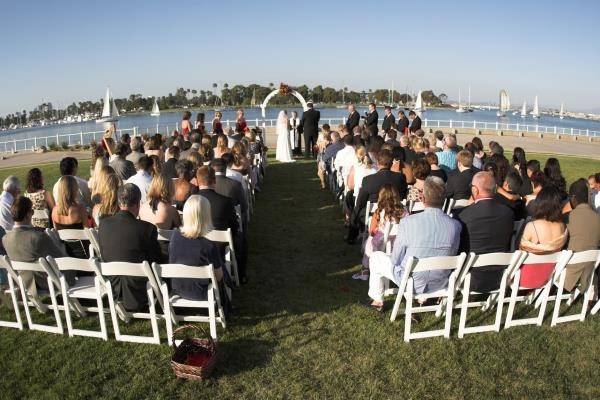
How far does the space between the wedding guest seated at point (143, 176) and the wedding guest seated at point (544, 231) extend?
522 cm

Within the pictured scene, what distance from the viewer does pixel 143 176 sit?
676cm

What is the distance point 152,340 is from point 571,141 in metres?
31.3

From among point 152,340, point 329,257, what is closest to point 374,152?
point 329,257

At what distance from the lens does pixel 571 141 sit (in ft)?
93.5

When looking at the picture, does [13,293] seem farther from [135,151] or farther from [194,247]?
[135,151]

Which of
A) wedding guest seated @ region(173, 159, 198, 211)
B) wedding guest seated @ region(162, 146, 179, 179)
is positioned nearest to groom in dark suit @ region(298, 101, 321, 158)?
wedding guest seated @ region(162, 146, 179, 179)

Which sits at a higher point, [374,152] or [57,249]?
[374,152]

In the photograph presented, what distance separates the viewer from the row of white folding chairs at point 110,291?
3965 mm

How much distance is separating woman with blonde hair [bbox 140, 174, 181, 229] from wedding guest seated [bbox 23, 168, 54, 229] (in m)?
1.46

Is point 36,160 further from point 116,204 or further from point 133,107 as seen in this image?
point 133,107

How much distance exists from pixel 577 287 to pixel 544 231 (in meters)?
0.83

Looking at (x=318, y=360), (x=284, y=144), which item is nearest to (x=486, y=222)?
(x=318, y=360)

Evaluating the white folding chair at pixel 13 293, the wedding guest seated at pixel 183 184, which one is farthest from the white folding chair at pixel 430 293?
the white folding chair at pixel 13 293

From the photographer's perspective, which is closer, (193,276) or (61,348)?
(193,276)
